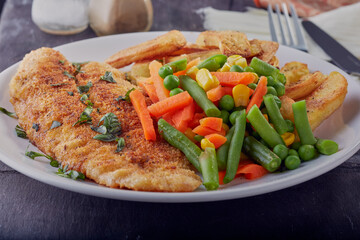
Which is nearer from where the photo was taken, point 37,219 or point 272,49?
point 37,219

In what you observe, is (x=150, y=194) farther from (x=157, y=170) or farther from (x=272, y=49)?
(x=272, y=49)

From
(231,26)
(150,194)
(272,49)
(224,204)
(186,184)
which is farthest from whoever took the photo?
(231,26)

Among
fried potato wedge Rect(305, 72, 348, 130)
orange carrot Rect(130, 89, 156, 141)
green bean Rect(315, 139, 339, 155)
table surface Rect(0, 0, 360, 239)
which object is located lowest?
table surface Rect(0, 0, 360, 239)

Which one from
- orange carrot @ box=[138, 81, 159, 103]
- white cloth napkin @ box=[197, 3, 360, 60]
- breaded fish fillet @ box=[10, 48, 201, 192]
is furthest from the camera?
white cloth napkin @ box=[197, 3, 360, 60]

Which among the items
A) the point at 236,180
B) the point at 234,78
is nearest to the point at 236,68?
the point at 234,78

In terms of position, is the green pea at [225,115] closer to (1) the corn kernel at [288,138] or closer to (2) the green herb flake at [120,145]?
(1) the corn kernel at [288,138]

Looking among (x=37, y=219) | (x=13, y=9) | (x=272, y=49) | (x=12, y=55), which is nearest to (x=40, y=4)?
(x=12, y=55)

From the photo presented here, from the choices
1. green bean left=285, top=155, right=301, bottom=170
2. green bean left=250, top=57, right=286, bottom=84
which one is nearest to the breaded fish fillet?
green bean left=285, top=155, right=301, bottom=170

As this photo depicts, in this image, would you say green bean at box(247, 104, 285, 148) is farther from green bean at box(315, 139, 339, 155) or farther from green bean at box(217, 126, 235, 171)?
green bean at box(315, 139, 339, 155)
